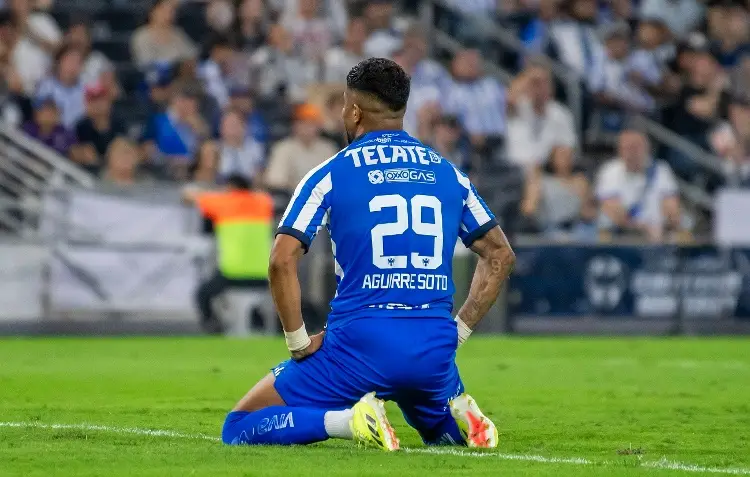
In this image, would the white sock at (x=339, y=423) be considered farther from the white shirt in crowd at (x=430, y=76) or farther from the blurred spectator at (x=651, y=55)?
the blurred spectator at (x=651, y=55)

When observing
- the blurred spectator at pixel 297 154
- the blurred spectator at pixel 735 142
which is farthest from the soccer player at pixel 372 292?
the blurred spectator at pixel 735 142

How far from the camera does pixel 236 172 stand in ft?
63.0

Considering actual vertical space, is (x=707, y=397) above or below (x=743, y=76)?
below

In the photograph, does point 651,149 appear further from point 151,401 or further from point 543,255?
point 151,401

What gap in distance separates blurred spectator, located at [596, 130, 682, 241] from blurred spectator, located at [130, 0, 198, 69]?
604cm

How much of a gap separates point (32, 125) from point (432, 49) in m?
6.39

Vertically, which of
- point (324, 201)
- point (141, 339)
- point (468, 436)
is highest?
point (324, 201)

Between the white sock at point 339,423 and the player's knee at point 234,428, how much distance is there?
504mm

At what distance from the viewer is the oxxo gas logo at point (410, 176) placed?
7141 millimetres

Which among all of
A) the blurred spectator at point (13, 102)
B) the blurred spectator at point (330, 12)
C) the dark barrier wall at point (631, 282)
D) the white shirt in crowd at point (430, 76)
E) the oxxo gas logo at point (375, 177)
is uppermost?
the blurred spectator at point (330, 12)

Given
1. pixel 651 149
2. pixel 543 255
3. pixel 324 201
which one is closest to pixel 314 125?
pixel 543 255

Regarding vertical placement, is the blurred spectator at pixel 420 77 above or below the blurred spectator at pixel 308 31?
below

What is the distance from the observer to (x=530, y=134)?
21359 millimetres

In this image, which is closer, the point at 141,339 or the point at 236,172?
the point at 141,339
